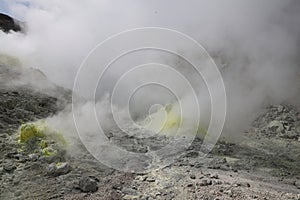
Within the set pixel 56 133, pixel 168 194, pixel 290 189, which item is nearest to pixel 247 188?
pixel 290 189

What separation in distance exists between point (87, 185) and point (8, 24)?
93.1 ft

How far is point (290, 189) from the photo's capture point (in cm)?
966

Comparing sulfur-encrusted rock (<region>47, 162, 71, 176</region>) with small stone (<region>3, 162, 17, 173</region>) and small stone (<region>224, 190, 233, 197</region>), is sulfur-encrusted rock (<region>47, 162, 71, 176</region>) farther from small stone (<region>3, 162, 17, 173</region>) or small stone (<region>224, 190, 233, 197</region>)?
small stone (<region>224, 190, 233, 197</region>)

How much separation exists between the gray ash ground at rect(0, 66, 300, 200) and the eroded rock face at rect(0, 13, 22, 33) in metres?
17.9

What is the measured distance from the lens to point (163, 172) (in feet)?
33.8

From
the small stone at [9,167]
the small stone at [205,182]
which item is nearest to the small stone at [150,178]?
the small stone at [205,182]

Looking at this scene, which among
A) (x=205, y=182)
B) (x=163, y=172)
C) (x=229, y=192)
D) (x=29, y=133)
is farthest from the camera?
(x=29, y=133)

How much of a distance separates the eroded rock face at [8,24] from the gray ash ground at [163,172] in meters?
17.9

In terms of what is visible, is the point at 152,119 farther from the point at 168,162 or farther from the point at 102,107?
the point at 168,162

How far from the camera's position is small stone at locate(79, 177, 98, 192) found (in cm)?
880

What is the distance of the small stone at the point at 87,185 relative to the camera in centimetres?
880

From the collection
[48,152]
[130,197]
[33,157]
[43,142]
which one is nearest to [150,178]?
[130,197]

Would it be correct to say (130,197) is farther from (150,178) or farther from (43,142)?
(43,142)

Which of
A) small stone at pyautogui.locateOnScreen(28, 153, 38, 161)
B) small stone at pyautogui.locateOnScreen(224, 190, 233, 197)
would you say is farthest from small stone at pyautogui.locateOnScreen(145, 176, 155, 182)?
small stone at pyautogui.locateOnScreen(28, 153, 38, 161)
